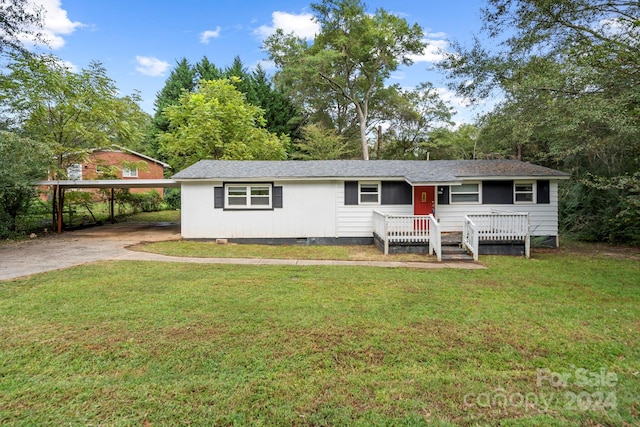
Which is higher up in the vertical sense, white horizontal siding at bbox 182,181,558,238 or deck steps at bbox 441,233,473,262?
white horizontal siding at bbox 182,181,558,238

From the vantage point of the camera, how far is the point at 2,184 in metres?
11.3

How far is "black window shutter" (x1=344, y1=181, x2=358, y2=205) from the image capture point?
11.6 metres

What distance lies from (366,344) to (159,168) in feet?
96.6

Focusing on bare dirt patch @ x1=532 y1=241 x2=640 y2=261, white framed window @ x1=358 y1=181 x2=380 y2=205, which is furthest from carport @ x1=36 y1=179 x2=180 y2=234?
bare dirt patch @ x1=532 y1=241 x2=640 y2=261

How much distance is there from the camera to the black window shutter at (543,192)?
11.5m

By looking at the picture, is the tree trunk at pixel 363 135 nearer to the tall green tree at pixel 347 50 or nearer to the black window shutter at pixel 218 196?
the tall green tree at pixel 347 50

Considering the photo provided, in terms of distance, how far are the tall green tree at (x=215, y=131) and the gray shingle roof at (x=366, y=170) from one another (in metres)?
6.76

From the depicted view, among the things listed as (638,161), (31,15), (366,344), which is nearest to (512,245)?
(638,161)

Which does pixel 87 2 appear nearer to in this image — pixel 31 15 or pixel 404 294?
pixel 31 15

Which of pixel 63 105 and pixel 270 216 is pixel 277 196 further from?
pixel 63 105

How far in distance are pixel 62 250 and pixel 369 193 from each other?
1027cm

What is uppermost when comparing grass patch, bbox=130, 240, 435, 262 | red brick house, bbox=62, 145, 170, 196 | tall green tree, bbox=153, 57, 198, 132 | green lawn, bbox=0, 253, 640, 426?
tall green tree, bbox=153, 57, 198, 132

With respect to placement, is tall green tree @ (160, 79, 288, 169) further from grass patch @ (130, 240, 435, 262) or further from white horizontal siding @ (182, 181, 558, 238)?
grass patch @ (130, 240, 435, 262)

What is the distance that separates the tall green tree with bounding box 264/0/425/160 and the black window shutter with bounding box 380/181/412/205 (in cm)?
1408
